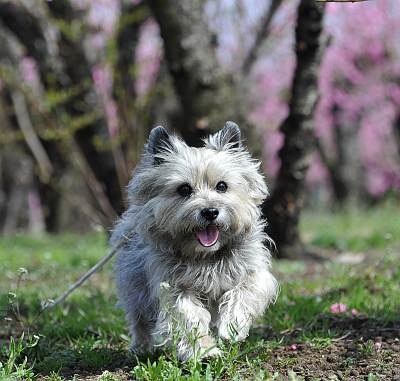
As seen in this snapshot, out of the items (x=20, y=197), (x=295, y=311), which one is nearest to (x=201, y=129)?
(x=295, y=311)

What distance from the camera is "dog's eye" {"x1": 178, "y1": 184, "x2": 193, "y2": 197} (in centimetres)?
407

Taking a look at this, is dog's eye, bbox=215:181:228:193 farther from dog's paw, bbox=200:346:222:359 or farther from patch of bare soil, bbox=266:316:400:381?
patch of bare soil, bbox=266:316:400:381

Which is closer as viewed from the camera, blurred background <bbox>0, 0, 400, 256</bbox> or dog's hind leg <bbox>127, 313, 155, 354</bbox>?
dog's hind leg <bbox>127, 313, 155, 354</bbox>

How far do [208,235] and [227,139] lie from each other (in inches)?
27.5

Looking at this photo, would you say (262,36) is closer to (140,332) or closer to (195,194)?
(140,332)

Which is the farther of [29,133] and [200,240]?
[29,133]

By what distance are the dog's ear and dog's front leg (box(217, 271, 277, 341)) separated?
2.56 feet

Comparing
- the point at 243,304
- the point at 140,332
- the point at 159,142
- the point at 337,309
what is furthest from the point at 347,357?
the point at 159,142

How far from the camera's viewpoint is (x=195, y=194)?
404 cm

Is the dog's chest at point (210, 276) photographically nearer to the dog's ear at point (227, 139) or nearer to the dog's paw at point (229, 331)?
the dog's paw at point (229, 331)

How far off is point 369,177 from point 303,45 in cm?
2441

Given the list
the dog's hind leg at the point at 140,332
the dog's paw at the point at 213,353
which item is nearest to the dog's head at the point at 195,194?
the dog's paw at the point at 213,353

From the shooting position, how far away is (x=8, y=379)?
11.3 ft

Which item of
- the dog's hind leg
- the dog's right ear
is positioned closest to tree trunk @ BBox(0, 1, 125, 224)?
the dog's hind leg
